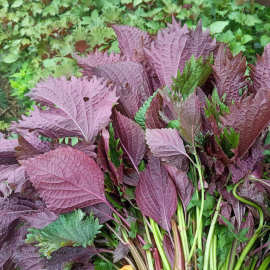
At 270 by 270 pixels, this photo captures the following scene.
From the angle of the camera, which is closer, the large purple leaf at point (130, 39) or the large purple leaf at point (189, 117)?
the large purple leaf at point (189, 117)

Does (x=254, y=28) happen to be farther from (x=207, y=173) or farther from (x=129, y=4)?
(x=207, y=173)

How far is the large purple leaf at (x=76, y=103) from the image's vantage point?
436 millimetres

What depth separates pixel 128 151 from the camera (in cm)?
44

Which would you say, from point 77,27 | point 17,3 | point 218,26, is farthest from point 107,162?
point 17,3

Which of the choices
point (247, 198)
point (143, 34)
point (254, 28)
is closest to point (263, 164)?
point (247, 198)

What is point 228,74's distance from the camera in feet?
1.50

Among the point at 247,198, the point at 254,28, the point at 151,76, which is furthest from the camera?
the point at 254,28

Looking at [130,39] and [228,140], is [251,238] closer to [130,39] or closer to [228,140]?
[228,140]

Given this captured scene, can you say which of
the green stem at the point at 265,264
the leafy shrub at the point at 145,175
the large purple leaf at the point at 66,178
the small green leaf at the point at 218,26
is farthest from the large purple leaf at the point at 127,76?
the small green leaf at the point at 218,26

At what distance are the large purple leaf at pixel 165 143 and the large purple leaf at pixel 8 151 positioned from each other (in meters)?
0.19

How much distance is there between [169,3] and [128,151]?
0.71 meters

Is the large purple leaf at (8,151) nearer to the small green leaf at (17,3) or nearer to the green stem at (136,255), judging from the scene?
the green stem at (136,255)

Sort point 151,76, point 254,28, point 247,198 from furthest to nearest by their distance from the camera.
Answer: point 254,28 → point 151,76 → point 247,198

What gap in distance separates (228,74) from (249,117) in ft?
0.33
